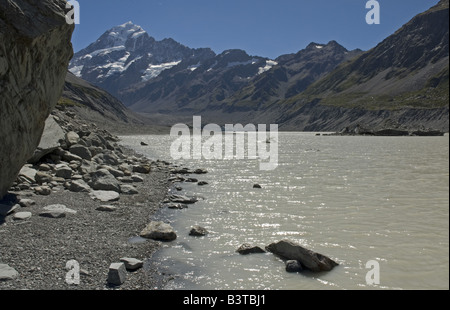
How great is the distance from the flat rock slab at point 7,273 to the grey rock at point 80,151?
1843 centimetres

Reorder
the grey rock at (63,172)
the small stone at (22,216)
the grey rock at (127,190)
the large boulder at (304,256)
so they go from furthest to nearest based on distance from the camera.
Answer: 1. the grey rock at (127,190)
2. the grey rock at (63,172)
3. the small stone at (22,216)
4. the large boulder at (304,256)

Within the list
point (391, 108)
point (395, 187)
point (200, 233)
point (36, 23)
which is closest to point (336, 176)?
point (395, 187)

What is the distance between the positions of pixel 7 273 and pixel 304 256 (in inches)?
340

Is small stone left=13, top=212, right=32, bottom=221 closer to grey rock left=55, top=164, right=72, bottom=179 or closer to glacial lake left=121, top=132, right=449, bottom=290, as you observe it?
glacial lake left=121, top=132, right=449, bottom=290

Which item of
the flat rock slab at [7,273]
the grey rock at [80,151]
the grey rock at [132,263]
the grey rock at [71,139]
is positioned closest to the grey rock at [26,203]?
the flat rock slab at [7,273]

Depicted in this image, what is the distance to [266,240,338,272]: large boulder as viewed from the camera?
1070cm

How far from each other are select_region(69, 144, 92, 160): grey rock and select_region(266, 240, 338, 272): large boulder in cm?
2000

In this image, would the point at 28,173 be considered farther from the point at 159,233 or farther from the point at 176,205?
the point at 159,233

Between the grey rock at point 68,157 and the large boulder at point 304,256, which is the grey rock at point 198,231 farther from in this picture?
the grey rock at point 68,157

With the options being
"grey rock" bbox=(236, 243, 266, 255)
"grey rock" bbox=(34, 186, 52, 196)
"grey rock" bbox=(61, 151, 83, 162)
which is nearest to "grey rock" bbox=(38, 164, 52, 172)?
"grey rock" bbox=(61, 151, 83, 162)

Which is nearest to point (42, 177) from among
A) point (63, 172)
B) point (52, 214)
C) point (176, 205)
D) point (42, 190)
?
point (63, 172)

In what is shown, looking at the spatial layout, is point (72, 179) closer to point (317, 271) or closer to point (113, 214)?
point (113, 214)

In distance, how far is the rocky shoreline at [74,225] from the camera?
9.73 metres

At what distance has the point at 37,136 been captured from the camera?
16938 millimetres
